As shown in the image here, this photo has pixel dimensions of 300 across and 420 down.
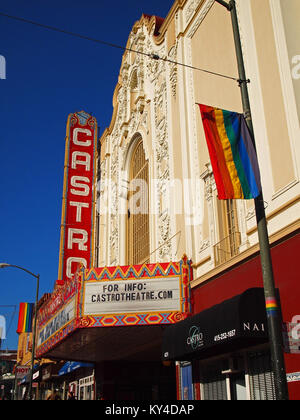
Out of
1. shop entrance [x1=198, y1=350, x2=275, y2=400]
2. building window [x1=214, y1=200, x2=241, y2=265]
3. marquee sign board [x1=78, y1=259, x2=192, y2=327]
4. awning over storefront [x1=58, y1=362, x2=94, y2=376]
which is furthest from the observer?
awning over storefront [x1=58, y1=362, x2=94, y2=376]

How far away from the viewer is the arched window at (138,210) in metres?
21.8

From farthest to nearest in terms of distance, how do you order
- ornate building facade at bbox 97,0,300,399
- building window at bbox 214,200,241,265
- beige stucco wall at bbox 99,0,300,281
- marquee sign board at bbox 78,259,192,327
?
marquee sign board at bbox 78,259,192,327 < building window at bbox 214,200,241,265 < beige stucco wall at bbox 99,0,300,281 < ornate building facade at bbox 97,0,300,399

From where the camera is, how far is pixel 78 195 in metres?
29.5

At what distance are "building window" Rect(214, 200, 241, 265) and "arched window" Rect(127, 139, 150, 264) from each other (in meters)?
6.57

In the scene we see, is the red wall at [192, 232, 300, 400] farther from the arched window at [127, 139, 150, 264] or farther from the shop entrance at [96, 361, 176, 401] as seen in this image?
the shop entrance at [96, 361, 176, 401]

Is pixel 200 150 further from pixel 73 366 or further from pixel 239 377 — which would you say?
pixel 73 366

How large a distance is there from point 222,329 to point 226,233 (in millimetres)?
3876

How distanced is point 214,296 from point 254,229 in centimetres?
275

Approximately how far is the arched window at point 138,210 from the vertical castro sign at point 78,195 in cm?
488

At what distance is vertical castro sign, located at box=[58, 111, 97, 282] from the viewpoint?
1083 inches

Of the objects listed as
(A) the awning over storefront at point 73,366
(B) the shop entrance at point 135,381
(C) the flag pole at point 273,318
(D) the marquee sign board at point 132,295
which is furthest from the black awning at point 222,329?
(A) the awning over storefront at point 73,366

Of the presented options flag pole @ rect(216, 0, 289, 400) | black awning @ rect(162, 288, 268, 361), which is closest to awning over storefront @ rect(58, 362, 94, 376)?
black awning @ rect(162, 288, 268, 361)
